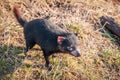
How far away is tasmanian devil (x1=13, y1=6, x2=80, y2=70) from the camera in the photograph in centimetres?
394

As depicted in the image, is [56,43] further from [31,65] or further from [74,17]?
[74,17]

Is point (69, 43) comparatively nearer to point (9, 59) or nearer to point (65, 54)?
point (65, 54)

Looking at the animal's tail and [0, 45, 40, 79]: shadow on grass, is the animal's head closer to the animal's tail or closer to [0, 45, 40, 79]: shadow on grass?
[0, 45, 40, 79]: shadow on grass

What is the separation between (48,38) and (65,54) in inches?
20.0

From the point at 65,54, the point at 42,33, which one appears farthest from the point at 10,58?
the point at 65,54

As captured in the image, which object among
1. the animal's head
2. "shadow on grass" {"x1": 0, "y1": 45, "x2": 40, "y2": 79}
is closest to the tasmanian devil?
the animal's head

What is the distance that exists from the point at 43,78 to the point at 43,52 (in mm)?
322

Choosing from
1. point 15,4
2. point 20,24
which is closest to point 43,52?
point 20,24

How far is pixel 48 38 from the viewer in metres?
4.18

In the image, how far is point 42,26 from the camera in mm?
4297

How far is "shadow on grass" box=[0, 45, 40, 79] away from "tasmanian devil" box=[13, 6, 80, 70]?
147 mm

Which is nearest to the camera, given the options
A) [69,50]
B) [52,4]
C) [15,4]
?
[69,50]

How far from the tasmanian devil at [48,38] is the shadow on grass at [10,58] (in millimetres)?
147

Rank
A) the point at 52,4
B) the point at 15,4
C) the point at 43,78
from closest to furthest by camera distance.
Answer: the point at 43,78, the point at 15,4, the point at 52,4
